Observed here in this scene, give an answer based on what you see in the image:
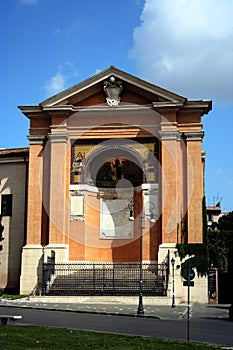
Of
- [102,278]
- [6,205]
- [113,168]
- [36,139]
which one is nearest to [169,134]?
[113,168]

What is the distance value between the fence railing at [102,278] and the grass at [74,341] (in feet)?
59.6

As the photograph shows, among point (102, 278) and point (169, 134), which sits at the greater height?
point (169, 134)

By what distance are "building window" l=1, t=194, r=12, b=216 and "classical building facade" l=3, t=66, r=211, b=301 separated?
120 inches

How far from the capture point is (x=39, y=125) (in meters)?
39.6

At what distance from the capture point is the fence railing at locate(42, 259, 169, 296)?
34.0 metres

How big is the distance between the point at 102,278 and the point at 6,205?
32.4 feet

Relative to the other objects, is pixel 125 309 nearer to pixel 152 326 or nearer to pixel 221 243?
pixel 152 326

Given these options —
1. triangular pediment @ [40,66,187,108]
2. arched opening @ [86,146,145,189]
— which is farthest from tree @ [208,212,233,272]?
triangular pediment @ [40,66,187,108]

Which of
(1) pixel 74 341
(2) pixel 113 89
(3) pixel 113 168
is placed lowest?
(1) pixel 74 341

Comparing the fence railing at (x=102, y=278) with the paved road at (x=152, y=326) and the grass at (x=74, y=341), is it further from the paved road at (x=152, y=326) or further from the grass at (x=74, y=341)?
the grass at (x=74, y=341)

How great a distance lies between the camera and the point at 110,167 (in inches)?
1582

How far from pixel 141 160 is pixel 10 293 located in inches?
490

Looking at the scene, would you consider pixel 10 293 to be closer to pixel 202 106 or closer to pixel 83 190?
pixel 83 190

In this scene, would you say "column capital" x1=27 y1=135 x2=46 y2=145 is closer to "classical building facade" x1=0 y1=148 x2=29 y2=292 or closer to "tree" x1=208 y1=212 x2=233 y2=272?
"classical building facade" x1=0 y1=148 x2=29 y2=292
